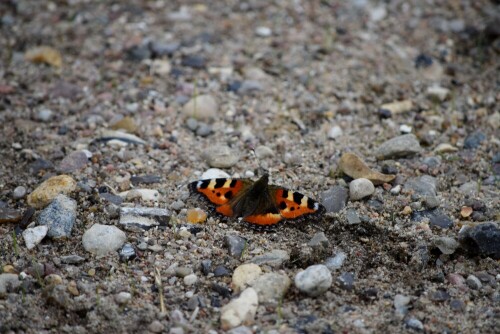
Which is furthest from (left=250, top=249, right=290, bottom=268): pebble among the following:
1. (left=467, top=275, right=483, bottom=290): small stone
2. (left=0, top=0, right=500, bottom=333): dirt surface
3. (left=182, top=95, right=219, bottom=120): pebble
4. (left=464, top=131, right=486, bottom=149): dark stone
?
(left=464, top=131, right=486, bottom=149): dark stone

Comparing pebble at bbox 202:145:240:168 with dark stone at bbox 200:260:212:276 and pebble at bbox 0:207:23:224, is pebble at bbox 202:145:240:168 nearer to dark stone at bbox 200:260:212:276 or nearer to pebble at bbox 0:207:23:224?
dark stone at bbox 200:260:212:276

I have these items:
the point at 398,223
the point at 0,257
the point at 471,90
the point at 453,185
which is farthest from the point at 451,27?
the point at 0,257

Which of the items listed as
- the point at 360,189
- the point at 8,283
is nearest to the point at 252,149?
the point at 360,189

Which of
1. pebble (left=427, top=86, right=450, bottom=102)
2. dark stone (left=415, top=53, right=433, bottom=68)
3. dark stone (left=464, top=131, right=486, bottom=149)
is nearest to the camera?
dark stone (left=464, top=131, right=486, bottom=149)

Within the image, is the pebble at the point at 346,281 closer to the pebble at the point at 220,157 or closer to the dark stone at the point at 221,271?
the dark stone at the point at 221,271

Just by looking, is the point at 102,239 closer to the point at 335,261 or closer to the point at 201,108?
the point at 335,261

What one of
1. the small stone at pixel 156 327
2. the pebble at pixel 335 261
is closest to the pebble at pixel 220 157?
the pebble at pixel 335 261
